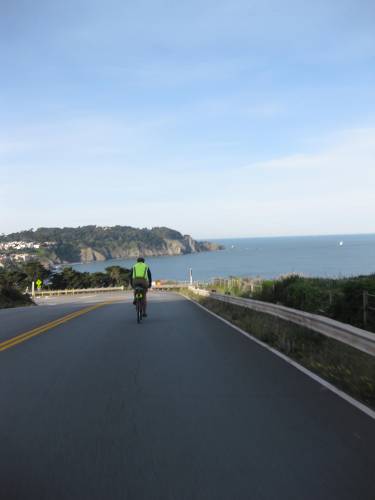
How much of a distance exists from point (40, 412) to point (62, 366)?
2.86m

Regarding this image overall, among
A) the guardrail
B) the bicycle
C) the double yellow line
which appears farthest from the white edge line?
the double yellow line

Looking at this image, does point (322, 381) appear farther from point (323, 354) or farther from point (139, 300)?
point (139, 300)

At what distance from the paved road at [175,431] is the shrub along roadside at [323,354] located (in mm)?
A: 464

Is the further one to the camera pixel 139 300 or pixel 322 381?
pixel 139 300

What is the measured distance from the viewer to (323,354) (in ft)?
32.5

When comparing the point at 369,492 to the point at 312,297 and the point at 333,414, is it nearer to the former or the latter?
the point at 333,414

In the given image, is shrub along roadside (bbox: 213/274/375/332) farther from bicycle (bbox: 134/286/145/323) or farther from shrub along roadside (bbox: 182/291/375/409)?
bicycle (bbox: 134/286/145/323)

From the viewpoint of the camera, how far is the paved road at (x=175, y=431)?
417 cm

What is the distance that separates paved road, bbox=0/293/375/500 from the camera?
4172 mm

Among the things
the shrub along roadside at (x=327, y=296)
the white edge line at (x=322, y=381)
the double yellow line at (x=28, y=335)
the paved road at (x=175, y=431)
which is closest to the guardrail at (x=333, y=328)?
the white edge line at (x=322, y=381)

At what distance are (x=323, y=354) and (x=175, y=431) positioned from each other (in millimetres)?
5090

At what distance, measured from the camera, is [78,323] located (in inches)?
655

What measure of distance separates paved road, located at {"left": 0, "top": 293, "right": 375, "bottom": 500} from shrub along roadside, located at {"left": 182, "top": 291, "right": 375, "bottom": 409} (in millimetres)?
464

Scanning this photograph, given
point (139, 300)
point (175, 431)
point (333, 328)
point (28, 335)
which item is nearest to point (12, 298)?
point (139, 300)
